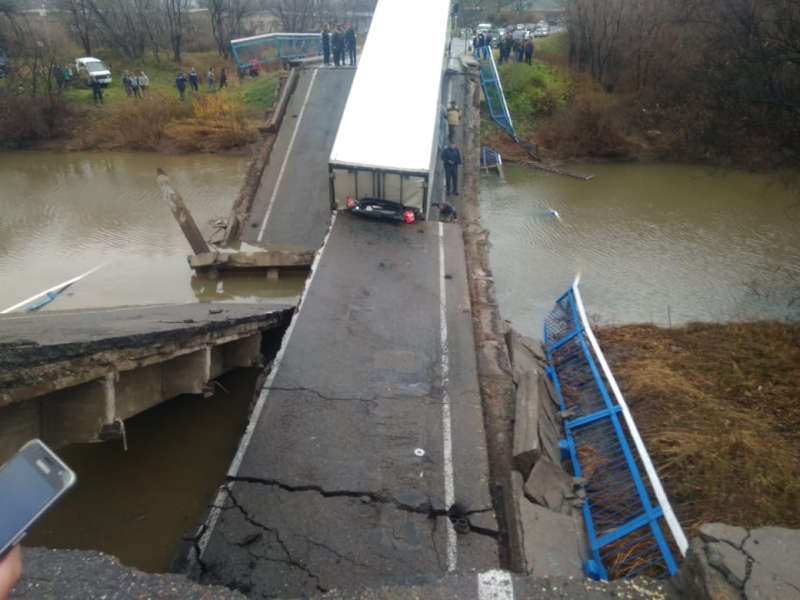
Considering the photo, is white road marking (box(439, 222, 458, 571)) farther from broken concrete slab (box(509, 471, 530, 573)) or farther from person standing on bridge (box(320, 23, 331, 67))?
person standing on bridge (box(320, 23, 331, 67))

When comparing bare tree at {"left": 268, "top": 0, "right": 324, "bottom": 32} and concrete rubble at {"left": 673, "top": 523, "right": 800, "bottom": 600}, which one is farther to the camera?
bare tree at {"left": 268, "top": 0, "right": 324, "bottom": 32}

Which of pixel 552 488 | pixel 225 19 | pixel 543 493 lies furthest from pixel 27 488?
pixel 225 19

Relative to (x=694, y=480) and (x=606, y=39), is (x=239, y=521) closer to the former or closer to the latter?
(x=694, y=480)

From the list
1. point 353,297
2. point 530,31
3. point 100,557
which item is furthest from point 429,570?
point 530,31

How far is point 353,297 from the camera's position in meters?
8.19

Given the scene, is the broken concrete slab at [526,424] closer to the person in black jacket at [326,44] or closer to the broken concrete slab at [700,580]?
the broken concrete slab at [700,580]

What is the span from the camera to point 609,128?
23562 mm

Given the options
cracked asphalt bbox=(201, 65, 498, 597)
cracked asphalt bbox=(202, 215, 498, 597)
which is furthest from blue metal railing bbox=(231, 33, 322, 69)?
cracked asphalt bbox=(202, 215, 498, 597)

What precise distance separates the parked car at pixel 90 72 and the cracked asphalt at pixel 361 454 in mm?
27154

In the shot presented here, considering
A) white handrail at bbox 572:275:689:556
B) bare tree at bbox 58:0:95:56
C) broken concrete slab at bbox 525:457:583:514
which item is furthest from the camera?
bare tree at bbox 58:0:95:56

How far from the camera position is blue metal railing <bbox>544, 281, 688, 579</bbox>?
16.3 ft

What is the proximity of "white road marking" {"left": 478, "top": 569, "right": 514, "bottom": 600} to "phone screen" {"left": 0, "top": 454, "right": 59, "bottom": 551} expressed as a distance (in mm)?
→ 2266

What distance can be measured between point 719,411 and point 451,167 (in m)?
8.60

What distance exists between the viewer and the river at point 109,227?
468 inches
